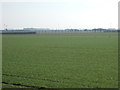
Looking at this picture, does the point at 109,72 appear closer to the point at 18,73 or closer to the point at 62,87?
the point at 62,87

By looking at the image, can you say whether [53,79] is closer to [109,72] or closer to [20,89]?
[20,89]

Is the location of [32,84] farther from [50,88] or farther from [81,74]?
[81,74]

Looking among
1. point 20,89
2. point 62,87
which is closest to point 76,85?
point 62,87

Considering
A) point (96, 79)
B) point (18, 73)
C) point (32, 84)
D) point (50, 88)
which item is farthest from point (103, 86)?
point (18, 73)

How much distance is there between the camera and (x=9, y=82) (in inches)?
503

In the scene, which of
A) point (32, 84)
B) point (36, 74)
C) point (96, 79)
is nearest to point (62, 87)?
point (32, 84)

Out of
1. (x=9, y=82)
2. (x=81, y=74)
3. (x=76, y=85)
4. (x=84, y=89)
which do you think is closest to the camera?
(x=84, y=89)

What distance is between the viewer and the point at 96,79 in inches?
534

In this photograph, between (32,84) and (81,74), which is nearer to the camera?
(32,84)

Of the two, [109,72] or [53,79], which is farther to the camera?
[109,72]

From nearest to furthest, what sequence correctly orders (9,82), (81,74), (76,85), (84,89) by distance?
(84,89) → (76,85) → (9,82) → (81,74)

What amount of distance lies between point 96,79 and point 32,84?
13.2ft

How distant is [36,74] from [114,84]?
5.48 metres

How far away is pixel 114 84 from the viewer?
12.2m
